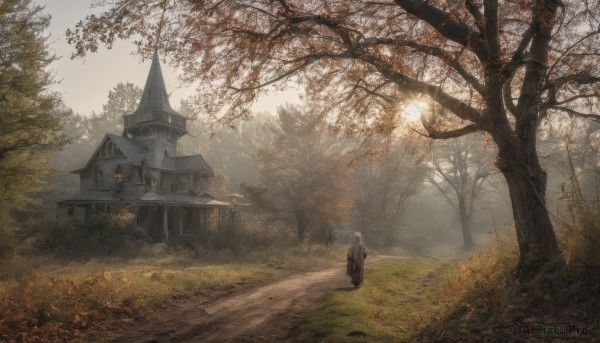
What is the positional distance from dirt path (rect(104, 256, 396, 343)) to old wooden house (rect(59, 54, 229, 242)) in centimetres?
2114

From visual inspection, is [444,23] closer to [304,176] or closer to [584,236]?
[584,236]

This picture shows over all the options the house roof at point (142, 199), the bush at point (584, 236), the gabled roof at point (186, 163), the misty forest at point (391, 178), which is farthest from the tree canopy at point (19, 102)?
the bush at point (584, 236)

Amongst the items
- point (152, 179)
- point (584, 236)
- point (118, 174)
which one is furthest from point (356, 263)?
point (118, 174)

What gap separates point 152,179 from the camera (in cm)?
3412

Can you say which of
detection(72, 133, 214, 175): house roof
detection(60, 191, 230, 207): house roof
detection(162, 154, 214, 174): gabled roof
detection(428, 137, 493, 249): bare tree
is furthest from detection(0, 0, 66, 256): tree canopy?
detection(428, 137, 493, 249): bare tree

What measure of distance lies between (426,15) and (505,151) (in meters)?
3.46

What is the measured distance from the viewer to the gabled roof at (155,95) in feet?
122

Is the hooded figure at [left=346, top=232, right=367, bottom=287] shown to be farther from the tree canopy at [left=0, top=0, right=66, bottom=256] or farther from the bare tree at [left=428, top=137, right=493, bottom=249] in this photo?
the bare tree at [left=428, top=137, right=493, bottom=249]

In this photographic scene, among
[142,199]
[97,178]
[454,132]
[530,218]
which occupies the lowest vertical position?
[530,218]

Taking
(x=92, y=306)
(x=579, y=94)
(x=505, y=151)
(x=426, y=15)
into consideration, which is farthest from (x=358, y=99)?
(x=92, y=306)

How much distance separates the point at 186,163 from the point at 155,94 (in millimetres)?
7318

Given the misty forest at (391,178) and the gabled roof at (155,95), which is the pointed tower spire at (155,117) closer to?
the gabled roof at (155,95)

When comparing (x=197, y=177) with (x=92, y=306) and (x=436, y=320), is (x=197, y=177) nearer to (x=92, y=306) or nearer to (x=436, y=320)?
(x=92, y=306)

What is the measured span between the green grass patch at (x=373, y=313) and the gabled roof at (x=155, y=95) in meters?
29.1
